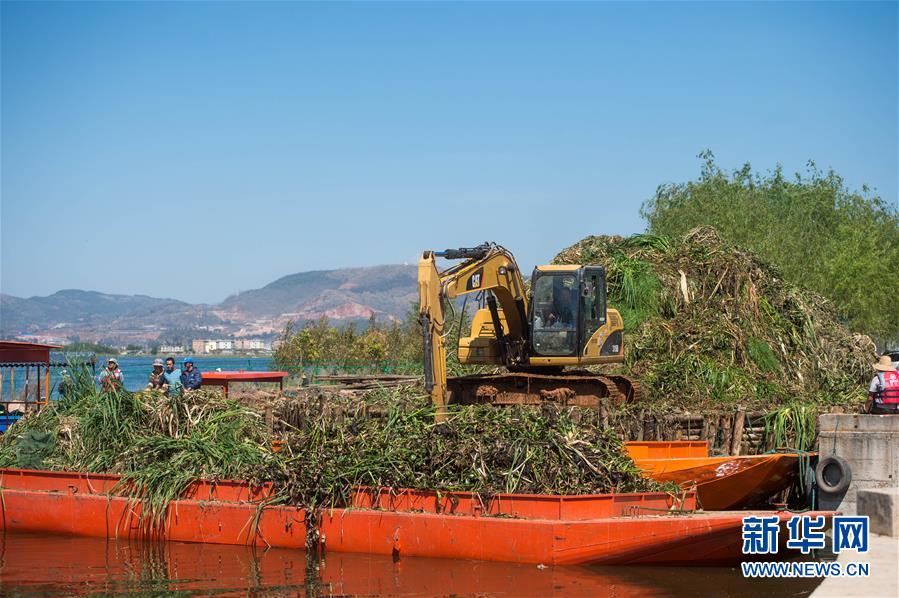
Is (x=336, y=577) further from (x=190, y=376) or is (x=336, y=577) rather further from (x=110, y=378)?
(x=190, y=376)

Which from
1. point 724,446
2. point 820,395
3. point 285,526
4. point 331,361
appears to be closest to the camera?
point 285,526

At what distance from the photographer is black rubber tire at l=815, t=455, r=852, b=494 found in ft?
51.9

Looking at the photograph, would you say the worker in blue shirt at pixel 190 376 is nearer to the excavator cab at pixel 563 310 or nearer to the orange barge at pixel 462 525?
the orange barge at pixel 462 525

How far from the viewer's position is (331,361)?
45.9 metres

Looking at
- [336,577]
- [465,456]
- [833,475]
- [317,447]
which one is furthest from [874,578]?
[317,447]

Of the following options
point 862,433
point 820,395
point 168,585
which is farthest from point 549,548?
point 820,395

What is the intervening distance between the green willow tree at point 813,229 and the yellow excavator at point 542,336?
2048 centimetres

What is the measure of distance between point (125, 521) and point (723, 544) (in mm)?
8740

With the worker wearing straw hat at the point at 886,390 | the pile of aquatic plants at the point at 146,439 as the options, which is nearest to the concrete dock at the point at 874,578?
the worker wearing straw hat at the point at 886,390

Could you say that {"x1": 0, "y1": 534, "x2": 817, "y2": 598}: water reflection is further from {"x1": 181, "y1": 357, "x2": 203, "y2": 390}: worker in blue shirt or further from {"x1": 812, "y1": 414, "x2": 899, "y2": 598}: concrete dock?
{"x1": 181, "y1": 357, "x2": 203, "y2": 390}: worker in blue shirt

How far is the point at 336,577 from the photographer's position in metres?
13.2

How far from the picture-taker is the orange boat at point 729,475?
1546 centimetres

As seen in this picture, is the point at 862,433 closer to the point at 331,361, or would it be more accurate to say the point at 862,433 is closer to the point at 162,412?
the point at 162,412

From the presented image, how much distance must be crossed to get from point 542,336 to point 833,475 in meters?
5.77
